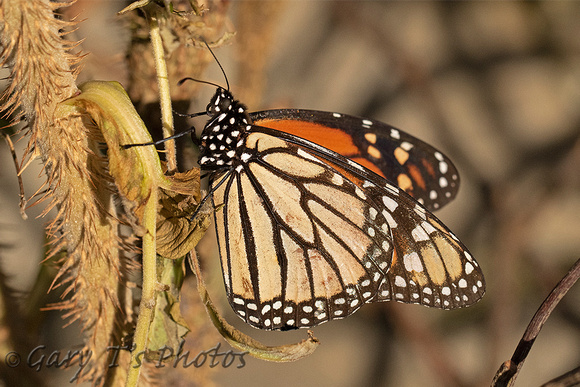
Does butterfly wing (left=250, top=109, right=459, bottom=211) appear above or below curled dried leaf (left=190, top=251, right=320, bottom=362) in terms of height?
above

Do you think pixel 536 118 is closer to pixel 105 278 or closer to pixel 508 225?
pixel 508 225

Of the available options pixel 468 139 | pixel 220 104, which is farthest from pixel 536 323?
pixel 468 139

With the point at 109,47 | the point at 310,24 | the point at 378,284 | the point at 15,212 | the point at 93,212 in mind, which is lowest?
the point at 378,284

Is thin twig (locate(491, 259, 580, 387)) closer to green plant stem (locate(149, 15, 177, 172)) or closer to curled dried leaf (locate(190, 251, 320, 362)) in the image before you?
curled dried leaf (locate(190, 251, 320, 362))

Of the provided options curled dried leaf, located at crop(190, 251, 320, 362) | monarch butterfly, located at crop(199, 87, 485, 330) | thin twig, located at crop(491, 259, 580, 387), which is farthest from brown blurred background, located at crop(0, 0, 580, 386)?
thin twig, located at crop(491, 259, 580, 387)

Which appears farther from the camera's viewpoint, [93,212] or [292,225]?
[292,225]

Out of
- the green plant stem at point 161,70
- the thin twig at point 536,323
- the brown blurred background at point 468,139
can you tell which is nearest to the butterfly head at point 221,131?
the green plant stem at point 161,70

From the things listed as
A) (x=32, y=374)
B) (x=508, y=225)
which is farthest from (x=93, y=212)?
(x=508, y=225)
